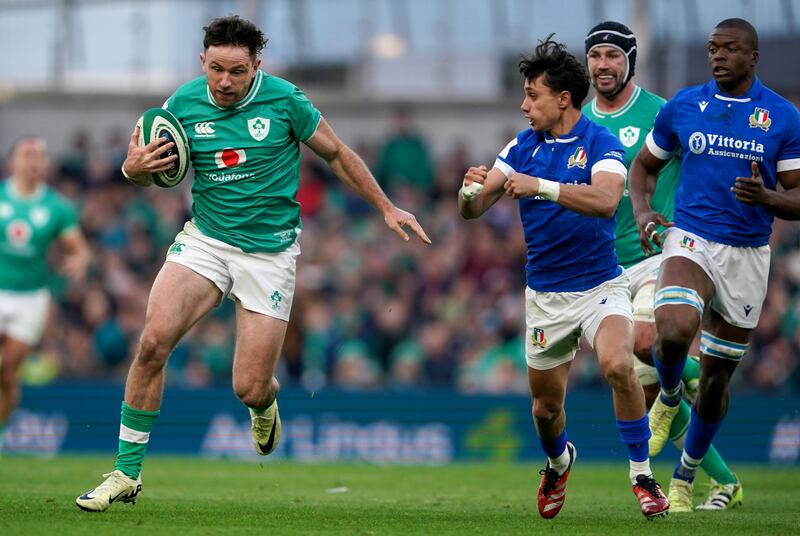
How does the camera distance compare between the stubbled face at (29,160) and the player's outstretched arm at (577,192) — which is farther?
the stubbled face at (29,160)

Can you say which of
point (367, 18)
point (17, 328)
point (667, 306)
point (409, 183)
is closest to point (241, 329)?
point (667, 306)

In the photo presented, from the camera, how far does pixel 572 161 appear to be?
339 inches

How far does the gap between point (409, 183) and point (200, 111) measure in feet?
45.1

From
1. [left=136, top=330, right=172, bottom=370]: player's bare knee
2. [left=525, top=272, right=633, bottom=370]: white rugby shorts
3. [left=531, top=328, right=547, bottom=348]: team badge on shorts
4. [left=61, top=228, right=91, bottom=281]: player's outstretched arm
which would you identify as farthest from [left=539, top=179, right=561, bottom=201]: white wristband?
[left=61, top=228, right=91, bottom=281]: player's outstretched arm

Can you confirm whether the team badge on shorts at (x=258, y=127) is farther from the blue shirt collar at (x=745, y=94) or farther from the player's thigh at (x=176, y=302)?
the blue shirt collar at (x=745, y=94)

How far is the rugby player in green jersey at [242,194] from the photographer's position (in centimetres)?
852

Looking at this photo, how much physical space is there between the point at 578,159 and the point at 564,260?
702mm

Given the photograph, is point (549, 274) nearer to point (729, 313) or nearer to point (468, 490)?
point (729, 313)

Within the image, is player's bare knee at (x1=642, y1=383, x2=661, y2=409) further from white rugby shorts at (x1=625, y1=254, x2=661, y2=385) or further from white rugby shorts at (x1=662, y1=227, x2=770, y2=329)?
white rugby shorts at (x1=662, y1=227, x2=770, y2=329)

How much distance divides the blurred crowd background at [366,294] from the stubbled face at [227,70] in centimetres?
925

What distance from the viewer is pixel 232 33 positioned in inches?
336

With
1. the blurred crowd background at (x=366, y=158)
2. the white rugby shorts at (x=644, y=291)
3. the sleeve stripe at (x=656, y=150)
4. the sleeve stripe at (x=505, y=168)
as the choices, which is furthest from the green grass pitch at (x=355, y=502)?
the blurred crowd background at (x=366, y=158)

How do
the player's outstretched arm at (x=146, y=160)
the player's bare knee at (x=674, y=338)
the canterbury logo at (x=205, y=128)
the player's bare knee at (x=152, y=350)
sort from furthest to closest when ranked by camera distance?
the player's bare knee at (x=674, y=338) → the canterbury logo at (x=205, y=128) → the player's outstretched arm at (x=146, y=160) → the player's bare knee at (x=152, y=350)

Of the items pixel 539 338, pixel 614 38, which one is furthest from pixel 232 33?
pixel 614 38
